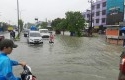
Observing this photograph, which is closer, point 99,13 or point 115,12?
point 115,12

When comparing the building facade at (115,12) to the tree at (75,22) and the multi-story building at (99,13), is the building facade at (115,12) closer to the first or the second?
the tree at (75,22)

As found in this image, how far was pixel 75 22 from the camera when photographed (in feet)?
222

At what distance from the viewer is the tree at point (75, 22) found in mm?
67375

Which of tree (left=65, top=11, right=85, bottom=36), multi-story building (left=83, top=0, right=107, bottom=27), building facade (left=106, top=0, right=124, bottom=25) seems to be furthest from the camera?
multi-story building (left=83, top=0, right=107, bottom=27)

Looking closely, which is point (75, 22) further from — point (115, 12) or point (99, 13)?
point (99, 13)

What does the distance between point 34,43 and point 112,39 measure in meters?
11.6

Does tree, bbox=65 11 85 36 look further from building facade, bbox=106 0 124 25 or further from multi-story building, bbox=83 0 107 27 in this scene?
multi-story building, bbox=83 0 107 27

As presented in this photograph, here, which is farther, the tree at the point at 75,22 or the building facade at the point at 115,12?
the building facade at the point at 115,12

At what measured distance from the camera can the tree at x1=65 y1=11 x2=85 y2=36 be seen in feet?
221

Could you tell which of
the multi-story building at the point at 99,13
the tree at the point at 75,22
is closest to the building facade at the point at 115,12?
the tree at the point at 75,22

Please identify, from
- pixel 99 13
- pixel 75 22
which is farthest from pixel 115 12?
pixel 99 13

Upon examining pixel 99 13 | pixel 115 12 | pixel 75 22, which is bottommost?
pixel 75 22

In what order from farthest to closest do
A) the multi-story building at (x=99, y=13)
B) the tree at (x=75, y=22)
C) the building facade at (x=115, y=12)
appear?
the multi-story building at (x=99, y=13) < the building facade at (x=115, y=12) < the tree at (x=75, y=22)

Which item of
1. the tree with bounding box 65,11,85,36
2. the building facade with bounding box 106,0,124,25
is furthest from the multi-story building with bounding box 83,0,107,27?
the tree with bounding box 65,11,85,36
